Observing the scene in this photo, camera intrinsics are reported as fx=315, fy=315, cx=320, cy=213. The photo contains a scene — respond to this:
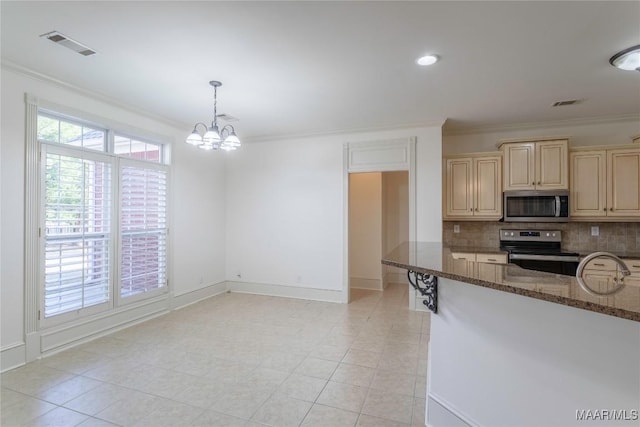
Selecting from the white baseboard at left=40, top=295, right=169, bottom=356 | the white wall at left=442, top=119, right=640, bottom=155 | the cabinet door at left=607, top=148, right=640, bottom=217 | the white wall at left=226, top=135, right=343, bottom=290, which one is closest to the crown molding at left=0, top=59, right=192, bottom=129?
the white wall at left=226, top=135, right=343, bottom=290

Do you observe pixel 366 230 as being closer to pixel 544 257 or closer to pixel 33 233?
pixel 544 257

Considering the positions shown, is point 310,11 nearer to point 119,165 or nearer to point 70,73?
point 70,73

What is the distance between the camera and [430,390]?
214 centimetres

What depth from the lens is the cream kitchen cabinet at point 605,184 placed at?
411cm

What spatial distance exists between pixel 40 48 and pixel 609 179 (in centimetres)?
646

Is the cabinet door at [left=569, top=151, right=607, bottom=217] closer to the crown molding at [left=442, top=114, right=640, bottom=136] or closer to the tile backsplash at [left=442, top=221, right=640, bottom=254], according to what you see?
the tile backsplash at [left=442, top=221, right=640, bottom=254]

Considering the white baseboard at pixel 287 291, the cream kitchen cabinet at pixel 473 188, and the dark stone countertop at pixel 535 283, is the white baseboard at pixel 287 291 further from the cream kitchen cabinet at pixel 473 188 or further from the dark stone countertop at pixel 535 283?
the dark stone countertop at pixel 535 283

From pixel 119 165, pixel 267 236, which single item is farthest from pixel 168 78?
pixel 267 236

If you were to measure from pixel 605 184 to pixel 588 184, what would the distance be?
0.18m

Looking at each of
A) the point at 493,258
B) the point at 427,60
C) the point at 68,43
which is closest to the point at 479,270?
the point at 427,60

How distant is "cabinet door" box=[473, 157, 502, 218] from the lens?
15.2 feet

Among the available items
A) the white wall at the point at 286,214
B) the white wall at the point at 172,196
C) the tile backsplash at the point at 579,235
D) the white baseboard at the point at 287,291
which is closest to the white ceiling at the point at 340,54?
the white wall at the point at 172,196

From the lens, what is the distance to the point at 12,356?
294cm

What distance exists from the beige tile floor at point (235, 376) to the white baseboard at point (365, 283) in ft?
5.32
